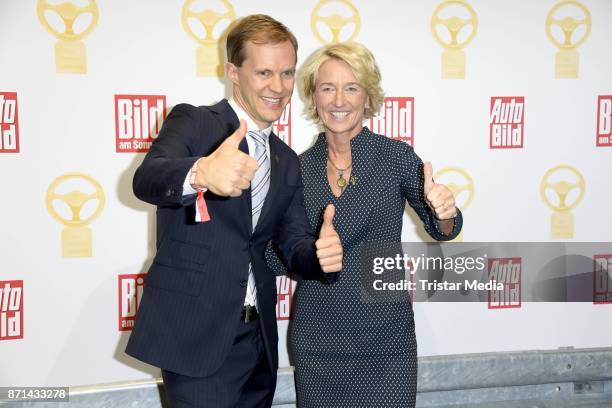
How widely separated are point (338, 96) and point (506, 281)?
63.2 inches

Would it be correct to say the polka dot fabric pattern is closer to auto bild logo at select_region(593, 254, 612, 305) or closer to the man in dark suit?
the man in dark suit

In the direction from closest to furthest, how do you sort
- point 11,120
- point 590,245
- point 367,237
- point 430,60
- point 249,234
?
1. point 249,234
2. point 367,237
3. point 11,120
4. point 430,60
5. point 590,245

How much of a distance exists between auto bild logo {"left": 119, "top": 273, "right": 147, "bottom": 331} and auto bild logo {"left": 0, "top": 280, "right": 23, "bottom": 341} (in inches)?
17.5

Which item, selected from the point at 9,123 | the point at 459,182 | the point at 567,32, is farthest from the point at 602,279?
the point at 9,123

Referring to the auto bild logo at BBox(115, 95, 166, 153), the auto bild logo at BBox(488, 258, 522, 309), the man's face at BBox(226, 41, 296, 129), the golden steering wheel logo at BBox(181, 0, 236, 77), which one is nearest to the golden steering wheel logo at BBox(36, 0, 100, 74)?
the auto bild logo at BBox(115, 95, 166, 153)

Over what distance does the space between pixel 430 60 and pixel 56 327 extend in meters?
2.26

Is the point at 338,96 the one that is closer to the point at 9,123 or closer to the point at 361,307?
the point at 361,307

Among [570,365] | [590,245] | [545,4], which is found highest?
[545,4]

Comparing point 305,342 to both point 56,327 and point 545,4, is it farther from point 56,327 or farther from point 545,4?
point 545,4

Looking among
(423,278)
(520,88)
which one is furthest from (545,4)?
(423,278)

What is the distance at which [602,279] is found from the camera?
10.2ft

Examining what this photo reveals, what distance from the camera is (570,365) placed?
3.11m

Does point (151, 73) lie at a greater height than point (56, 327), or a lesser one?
greater

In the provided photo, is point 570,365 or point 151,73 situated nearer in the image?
point 151,73
